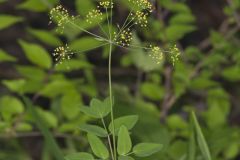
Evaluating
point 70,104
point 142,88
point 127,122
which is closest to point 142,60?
point 142,88

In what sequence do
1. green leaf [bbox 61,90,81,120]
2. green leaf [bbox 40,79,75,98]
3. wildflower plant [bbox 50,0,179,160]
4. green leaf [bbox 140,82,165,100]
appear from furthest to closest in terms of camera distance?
green leaf [bbox 140,82,165,100]
green leaf [bbox 61,90,81,120]
green leaf [bbox 40,79,75,98]
wildflower plant [bbox 50,0,179,160]

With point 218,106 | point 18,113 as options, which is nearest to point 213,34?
point 218,106

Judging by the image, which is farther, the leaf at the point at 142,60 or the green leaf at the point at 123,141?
the leaf at the point at 142,60

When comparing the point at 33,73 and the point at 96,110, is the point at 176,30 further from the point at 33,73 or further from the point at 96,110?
the point at 96,110

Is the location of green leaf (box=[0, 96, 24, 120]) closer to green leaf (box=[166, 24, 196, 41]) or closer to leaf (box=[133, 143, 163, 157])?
green leaf (box=[166, 24, 196, 41])

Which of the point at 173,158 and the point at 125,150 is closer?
the point at 125,150

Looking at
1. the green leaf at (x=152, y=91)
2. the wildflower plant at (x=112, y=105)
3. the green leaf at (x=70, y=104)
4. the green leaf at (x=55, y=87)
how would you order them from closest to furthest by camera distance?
the wildflower plant at (x=112, y=105)
the green leaf at (x=55, y=87)
the green leaf at (x=70, y=104)
the green leaf at (x=152, y=91)

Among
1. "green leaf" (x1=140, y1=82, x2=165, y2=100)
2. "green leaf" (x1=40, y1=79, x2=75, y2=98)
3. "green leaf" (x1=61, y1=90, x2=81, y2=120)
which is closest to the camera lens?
"green leaf" (x1=40, y1=79, x2=75, y2=98)

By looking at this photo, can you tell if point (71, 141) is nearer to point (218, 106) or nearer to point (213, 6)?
point (218, 106)

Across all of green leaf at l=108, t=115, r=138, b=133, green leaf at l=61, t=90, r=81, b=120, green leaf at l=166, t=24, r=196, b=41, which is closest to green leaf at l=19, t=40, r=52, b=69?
green leaf at l=61, t=90, r=81, b=120

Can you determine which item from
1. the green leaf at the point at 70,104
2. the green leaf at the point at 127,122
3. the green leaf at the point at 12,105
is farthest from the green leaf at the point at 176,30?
the green leaf at the point at 127,122

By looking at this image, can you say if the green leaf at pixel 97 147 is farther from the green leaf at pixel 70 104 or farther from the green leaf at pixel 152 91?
the green leaf at pixel 152 91
